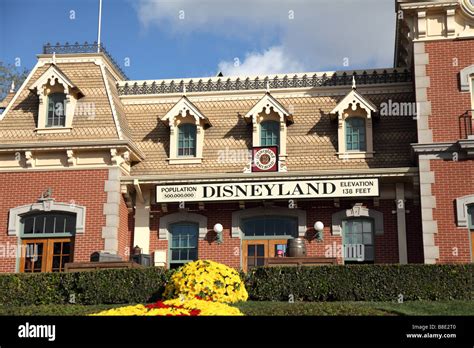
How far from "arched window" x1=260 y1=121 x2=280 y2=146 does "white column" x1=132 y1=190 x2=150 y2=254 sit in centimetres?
442

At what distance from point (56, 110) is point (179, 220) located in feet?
19.1

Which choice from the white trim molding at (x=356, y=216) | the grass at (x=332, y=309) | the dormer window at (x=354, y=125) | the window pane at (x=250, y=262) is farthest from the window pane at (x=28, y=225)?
the dormer window at (x=354, y=125)

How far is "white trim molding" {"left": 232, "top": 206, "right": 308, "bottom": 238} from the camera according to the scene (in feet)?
68.1

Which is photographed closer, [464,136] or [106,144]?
[464,136]

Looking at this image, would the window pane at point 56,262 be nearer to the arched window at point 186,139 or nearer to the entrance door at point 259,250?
the arched window at point 186,139

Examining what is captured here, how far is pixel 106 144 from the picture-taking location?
20.6 metres

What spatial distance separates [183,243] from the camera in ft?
70.2

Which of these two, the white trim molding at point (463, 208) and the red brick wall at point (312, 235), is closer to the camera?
the white trim molding at point (463, 208)

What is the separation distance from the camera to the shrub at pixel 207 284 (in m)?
14.9

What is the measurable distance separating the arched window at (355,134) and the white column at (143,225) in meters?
7.13

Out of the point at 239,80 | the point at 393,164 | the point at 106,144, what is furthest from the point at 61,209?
the point at 393,164

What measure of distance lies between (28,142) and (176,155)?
5.01 meters

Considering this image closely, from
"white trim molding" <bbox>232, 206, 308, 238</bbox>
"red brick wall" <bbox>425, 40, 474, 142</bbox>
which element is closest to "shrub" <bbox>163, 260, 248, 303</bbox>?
"white trim molding" <bbox>232, 206, 308, 238</bbox>

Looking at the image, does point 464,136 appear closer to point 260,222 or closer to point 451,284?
point 451,284
